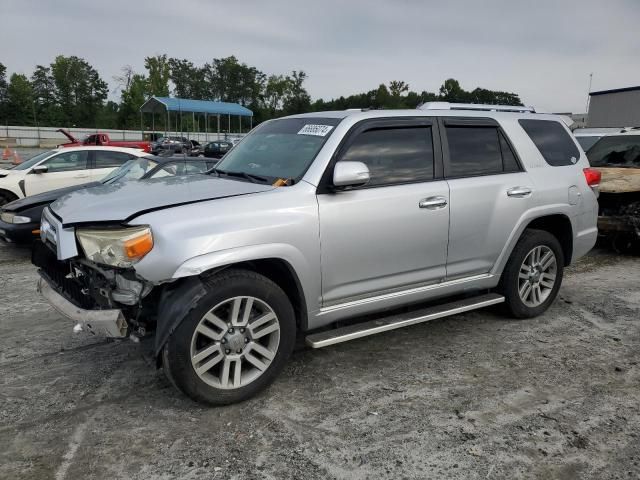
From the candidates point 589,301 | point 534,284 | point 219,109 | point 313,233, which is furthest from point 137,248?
point 219,109

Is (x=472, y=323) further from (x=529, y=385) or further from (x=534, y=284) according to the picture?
(x=529, y=385)

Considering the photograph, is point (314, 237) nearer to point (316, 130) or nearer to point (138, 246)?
point (316, 130)

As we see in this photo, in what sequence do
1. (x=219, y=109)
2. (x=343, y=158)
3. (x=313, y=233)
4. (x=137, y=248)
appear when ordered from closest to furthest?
1. (x=137, y=248)
2. (x=313, y=233)
3. (x=343, y=158)
4. (x=219, y=109)

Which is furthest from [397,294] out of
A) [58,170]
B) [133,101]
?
[133,101]

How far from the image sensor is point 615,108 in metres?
27.4

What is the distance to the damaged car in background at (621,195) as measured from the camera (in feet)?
24.1

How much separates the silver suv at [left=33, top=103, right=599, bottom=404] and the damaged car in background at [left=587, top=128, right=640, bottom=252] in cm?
293

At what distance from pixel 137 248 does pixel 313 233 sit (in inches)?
43.2

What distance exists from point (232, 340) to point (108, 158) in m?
8.46

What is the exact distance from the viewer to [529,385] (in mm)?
3633

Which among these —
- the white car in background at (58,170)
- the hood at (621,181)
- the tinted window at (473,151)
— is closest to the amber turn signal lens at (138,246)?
the tinted window at (473,151)

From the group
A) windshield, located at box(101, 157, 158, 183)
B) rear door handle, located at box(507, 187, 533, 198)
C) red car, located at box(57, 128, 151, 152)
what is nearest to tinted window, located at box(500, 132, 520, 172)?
rear door handle, located at box(507, 187, 533, 198)

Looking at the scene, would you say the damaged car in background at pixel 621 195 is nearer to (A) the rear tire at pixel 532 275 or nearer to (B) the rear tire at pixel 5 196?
(A) the rear tire at pixel 532 275

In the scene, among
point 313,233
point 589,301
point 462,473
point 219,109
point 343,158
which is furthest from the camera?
point 219,109
